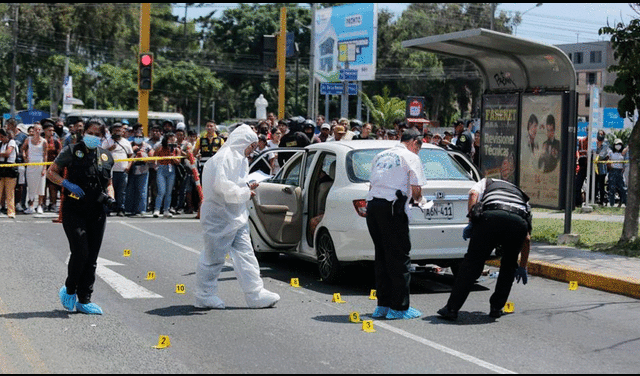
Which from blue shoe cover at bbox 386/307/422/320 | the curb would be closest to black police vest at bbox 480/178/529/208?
blue shoe cover at bbox 386/307/422/320

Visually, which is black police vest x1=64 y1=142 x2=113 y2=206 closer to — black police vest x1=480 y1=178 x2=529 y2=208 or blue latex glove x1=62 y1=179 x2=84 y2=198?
blue latex glove x1=62 y1=179 x2=84 y2=198

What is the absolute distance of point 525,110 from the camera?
49.2 ft

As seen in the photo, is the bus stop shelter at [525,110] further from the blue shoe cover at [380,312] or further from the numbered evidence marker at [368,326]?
the numbered evidence marker at [368,326]

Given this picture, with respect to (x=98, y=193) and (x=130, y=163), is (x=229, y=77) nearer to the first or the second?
(x=130, y=163)

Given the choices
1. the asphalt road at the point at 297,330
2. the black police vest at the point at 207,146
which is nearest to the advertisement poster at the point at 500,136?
the asphalt road at the point at 297,330

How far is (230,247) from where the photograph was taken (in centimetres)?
928

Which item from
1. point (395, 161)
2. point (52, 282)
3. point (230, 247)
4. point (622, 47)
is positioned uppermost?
point (622, 47)

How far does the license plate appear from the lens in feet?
33.9

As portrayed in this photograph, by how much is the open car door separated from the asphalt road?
52cm

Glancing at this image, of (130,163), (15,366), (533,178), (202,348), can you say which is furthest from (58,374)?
(130,163)

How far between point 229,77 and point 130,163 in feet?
190

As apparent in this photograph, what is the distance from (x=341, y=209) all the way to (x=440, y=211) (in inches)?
43.8

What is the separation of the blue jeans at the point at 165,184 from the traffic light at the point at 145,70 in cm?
317

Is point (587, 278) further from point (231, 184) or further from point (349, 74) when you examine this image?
point (349, 74)
